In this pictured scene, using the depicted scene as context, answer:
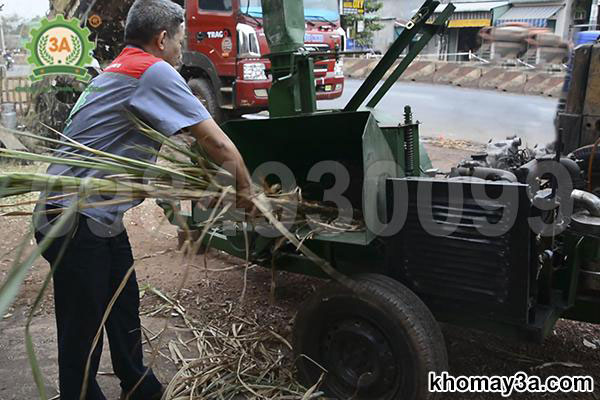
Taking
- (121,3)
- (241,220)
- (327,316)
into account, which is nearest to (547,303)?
(327,316)

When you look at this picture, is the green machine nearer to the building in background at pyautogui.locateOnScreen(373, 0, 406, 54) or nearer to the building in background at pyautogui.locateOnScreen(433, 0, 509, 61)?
the building in background at pyautogui.locateOnScreen(433, 0, 509, 61)

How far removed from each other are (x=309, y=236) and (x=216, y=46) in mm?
7255

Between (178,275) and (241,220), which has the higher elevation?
(241,220)

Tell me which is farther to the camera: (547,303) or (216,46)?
(216,46)

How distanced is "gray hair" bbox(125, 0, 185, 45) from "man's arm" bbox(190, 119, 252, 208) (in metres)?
0.49

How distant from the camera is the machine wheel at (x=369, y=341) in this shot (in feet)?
7.70

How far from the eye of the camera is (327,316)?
2602 mm

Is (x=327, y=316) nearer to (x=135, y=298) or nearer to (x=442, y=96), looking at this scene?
(x=135, y=298)

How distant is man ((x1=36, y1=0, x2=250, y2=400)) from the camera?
2.24 meters

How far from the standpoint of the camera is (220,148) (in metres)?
2.24

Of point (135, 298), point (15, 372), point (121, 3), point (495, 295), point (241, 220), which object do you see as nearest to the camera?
point (495, 295)

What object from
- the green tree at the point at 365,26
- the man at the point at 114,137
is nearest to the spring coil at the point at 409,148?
the man at the point at 114,137

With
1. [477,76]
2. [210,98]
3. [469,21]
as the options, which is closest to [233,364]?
[210,98]

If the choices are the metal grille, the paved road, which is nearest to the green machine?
the metal grille
